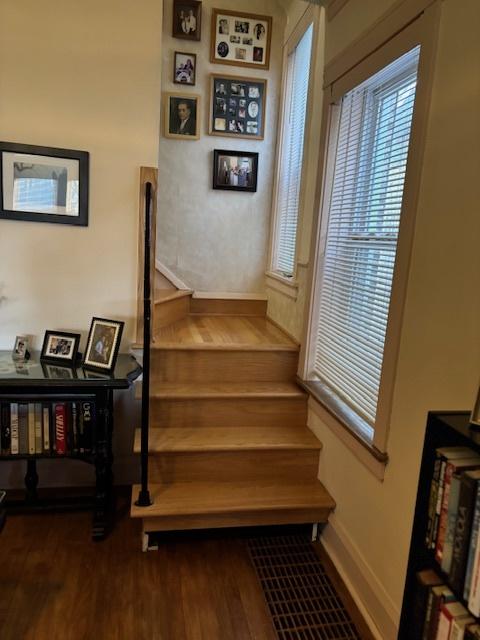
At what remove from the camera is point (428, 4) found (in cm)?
155

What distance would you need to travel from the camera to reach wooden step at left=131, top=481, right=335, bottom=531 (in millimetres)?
2117

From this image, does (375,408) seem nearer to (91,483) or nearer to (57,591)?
(57,591)

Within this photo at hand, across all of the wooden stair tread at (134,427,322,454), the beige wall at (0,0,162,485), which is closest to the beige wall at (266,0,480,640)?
the wooden stair tread at (134,427,322,454)

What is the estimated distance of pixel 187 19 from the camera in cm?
340

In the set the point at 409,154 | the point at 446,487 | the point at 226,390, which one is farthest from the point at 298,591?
the point at 409,154

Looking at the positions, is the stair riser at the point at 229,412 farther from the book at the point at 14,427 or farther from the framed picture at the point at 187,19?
the framed picture at the point at 187,19

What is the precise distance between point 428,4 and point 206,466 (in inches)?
81.6

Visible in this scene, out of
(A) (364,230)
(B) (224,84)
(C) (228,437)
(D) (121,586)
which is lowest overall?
(D) (121,586)

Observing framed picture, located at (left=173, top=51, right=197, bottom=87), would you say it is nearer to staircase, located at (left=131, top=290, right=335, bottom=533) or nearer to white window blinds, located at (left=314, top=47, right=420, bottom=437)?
white window blinds, located at (left=314, top=47, right=420, bottom=437)

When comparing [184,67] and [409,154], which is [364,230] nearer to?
[409,154]

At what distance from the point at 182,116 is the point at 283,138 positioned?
771 millimetres

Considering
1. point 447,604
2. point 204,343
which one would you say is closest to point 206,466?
point 204,343

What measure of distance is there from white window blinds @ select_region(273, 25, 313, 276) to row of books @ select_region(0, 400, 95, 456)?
1678mm

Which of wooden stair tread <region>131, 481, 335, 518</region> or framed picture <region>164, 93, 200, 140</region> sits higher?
framed picture <region>164, 93, 200, 140</region>
